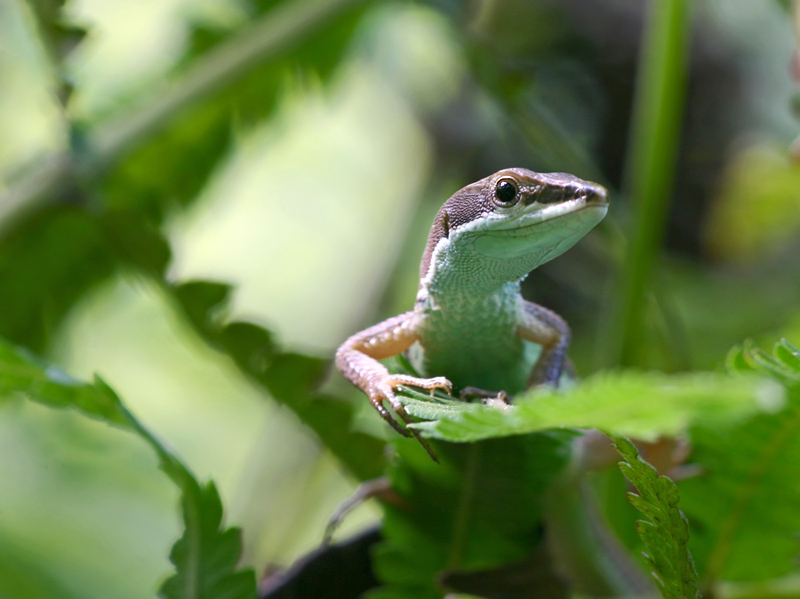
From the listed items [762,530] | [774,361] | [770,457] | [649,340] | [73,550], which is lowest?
[73,550]

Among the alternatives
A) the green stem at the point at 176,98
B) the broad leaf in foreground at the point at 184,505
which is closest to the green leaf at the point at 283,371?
the broad leaf in foreground at the point at 184,505

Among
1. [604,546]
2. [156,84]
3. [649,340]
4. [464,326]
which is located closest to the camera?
[464,326]

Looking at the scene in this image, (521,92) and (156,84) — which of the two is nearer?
(521,92)

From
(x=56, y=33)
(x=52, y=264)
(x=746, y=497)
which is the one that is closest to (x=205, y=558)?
(x=746, y=497)

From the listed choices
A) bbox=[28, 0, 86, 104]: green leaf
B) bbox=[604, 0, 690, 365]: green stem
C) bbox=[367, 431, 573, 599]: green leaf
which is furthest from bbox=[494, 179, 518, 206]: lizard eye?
bbox=[28, 0, 86, 104]: green leaf

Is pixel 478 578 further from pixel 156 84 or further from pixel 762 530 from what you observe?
pixel 156 84

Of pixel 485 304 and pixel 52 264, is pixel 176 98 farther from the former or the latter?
pixel 485 304

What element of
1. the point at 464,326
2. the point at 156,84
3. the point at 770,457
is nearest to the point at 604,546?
the point at 770,457

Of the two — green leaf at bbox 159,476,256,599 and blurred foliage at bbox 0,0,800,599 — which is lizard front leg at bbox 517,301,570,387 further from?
green leaf at bbox 159,476,256,599
